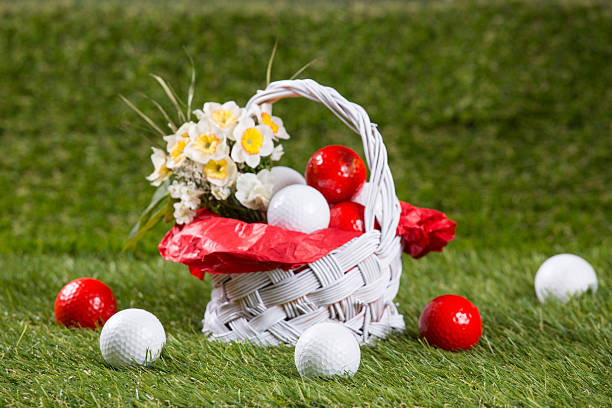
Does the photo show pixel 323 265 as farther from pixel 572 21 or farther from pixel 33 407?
pixel 572 21

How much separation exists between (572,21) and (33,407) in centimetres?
463

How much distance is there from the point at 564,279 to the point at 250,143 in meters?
1.14

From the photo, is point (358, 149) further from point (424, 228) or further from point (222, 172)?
point (222, 172)

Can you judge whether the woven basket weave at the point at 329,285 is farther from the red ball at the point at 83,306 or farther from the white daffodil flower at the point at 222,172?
the red ball at the point at 83,306

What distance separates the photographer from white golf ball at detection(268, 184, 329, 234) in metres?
1.50

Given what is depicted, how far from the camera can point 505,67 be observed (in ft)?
14.3

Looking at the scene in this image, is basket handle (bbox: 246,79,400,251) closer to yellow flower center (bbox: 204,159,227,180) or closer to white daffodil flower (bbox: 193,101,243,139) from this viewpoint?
white daffodil flower (bbox: 193,101,243,139)

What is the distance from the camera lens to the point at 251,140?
5.12 feet

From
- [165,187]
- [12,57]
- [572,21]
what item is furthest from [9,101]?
[572,21]

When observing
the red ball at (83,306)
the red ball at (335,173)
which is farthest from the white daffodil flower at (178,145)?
the red ball at (83,306)

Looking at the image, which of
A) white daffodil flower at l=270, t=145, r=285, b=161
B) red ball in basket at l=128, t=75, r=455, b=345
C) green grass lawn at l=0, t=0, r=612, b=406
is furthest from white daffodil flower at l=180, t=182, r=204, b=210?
green grass lawn at l=0, t=0, r=612, b=406

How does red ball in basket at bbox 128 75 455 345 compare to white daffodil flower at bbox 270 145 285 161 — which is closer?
red ball in basket at bbox 128 75 455 345

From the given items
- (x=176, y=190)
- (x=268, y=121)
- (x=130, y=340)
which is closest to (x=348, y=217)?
(x=268, y=121)

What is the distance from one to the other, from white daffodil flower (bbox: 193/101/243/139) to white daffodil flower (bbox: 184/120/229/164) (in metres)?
0.02
